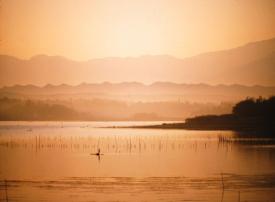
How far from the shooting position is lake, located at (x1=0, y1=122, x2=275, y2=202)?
874 cm

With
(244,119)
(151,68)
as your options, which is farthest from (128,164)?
(244,119)

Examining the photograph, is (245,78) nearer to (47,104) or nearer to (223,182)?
(223,182)

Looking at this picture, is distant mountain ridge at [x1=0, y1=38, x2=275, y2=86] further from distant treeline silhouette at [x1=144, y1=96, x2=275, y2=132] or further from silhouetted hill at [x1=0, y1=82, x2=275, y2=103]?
distant treeline silhouette at [x1=144, y1=96, x2=275, y2=132]

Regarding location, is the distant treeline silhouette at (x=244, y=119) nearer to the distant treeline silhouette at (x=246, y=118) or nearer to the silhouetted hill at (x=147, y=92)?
the distant treeline silhouette at (x=246, y=118)

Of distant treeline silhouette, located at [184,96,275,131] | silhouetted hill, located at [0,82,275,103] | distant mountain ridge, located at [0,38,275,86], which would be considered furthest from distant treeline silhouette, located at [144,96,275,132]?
distant mountain ridge, located at [0,38,275,86]

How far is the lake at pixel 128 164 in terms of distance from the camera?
8742mm

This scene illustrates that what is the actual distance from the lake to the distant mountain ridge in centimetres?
94

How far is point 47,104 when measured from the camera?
34.1ft

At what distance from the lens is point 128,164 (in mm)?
10625

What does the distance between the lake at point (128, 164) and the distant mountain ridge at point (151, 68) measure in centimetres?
94

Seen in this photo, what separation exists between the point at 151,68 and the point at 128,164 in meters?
1.79

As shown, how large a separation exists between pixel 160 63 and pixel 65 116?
1.91 metres

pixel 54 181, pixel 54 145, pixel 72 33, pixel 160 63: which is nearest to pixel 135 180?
pixel 54 181

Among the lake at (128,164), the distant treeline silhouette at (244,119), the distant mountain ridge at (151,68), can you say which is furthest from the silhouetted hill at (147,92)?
the lake at (128,164)
